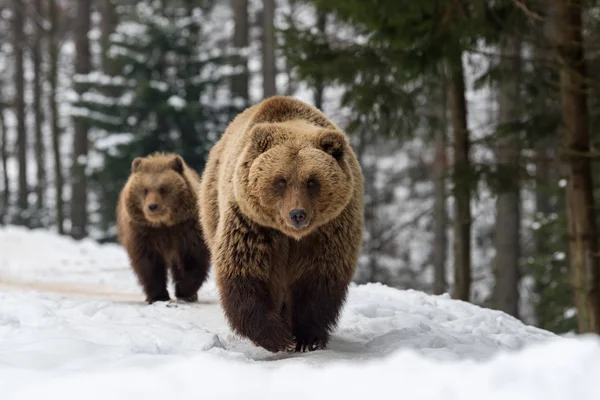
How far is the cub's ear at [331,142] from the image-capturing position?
500 centimetres

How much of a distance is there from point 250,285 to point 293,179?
0.88 metres

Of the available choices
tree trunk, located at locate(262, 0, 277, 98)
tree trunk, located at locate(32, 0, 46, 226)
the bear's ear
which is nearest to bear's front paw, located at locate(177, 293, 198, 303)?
the bear's ear

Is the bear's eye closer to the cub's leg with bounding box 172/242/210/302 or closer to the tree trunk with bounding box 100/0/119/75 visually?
the cub's leg with bounding box 172/242/210/302

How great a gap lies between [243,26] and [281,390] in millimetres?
19758

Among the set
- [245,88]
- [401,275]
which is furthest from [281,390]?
[401,275]

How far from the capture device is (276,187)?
4766 millimetres

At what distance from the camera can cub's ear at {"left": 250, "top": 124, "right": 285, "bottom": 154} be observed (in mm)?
5004

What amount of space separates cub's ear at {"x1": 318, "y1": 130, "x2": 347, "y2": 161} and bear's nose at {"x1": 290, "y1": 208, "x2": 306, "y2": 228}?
0.64m

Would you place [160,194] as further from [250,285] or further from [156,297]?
[250,285]

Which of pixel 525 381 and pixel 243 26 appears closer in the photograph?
pixel 525 381

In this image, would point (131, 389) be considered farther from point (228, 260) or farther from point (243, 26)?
point (243, 26)

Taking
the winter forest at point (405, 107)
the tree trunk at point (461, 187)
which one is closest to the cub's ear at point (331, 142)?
the winter forest at point (405, 107)

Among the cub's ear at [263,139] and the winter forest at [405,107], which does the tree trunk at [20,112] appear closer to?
the winter forest at [405,107]

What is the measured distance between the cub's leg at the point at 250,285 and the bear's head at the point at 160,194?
284 centimetres
